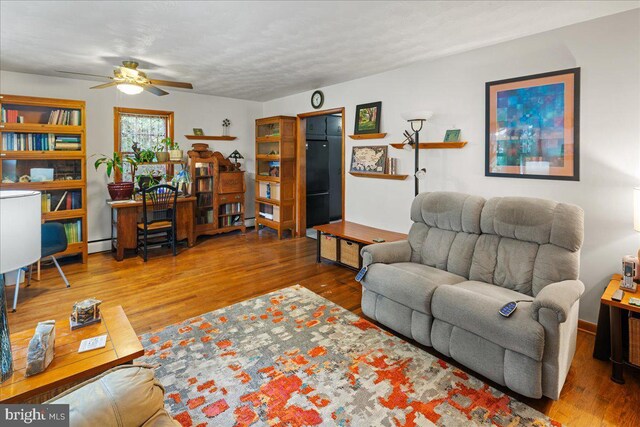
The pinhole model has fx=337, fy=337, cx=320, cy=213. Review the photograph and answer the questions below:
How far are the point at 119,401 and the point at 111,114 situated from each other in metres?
5.21

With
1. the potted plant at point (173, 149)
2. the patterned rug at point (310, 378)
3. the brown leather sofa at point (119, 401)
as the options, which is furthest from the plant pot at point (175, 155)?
the brown leather sofa at point (119, 401)

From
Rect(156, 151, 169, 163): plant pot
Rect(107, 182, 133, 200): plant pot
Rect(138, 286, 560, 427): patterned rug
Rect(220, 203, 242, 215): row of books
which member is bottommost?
Rect(138, 286, 560, 427): patterned rug

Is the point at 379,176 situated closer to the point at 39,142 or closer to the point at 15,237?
the point at 15,237

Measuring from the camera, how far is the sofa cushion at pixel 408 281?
2.43 metres

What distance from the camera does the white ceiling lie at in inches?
97.1

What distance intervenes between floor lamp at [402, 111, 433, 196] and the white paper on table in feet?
10.3

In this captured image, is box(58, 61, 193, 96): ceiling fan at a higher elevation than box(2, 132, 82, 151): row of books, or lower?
higher

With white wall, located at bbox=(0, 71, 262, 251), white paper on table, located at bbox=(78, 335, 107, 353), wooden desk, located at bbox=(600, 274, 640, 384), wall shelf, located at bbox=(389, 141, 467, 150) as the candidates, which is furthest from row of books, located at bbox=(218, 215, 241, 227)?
wooden desk, located at bbox=(600, 274, 640, 384)

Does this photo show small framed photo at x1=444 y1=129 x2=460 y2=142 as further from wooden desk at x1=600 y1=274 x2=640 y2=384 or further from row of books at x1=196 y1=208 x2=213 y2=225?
row of books at x1=196 y1=208 x2=213 y2=225

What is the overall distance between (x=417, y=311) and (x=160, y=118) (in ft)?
17.0

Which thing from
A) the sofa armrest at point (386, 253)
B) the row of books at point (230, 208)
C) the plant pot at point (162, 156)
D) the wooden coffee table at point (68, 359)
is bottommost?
the wooden coffee table at point (68, 359)

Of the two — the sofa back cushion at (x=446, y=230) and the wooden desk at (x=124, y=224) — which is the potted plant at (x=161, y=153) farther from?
the sofa back cushion at (x=446, y=230)

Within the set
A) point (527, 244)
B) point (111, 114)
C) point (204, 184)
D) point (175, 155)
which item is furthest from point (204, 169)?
point (527, 244)

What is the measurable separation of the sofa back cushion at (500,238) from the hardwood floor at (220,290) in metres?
0.70
